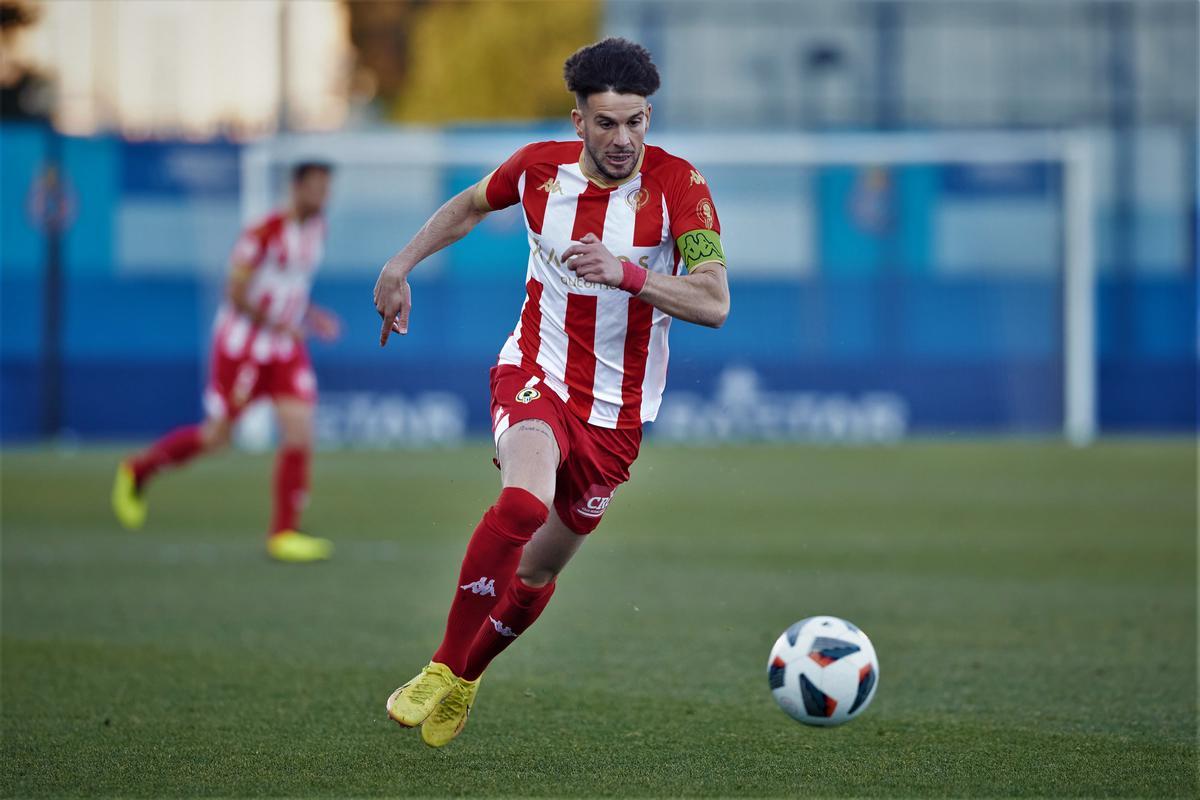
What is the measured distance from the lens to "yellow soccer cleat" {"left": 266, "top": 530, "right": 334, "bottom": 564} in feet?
32.3

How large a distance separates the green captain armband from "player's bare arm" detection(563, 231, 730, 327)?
2 centimetres

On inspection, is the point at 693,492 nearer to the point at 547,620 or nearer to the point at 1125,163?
the point at 547,620

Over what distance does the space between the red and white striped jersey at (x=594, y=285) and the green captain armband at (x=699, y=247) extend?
123mm

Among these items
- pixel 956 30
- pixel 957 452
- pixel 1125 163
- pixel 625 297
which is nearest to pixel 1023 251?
pixel 1125 163

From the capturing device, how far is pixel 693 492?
48.5 ft

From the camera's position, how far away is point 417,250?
17.1 feet

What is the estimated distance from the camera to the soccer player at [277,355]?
993 cm

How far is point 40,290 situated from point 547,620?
15.0 m

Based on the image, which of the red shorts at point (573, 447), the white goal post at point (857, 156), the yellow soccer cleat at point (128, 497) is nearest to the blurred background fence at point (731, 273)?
the white goal post at point (857, 156)

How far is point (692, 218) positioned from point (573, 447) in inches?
31.5

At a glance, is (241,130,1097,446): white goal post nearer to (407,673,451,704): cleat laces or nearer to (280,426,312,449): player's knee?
(280,426,312,449): player's knee

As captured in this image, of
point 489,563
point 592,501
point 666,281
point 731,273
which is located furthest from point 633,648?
point 731,273

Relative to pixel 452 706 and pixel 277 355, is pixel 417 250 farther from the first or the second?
pixel 277 355

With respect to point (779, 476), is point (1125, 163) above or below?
above
